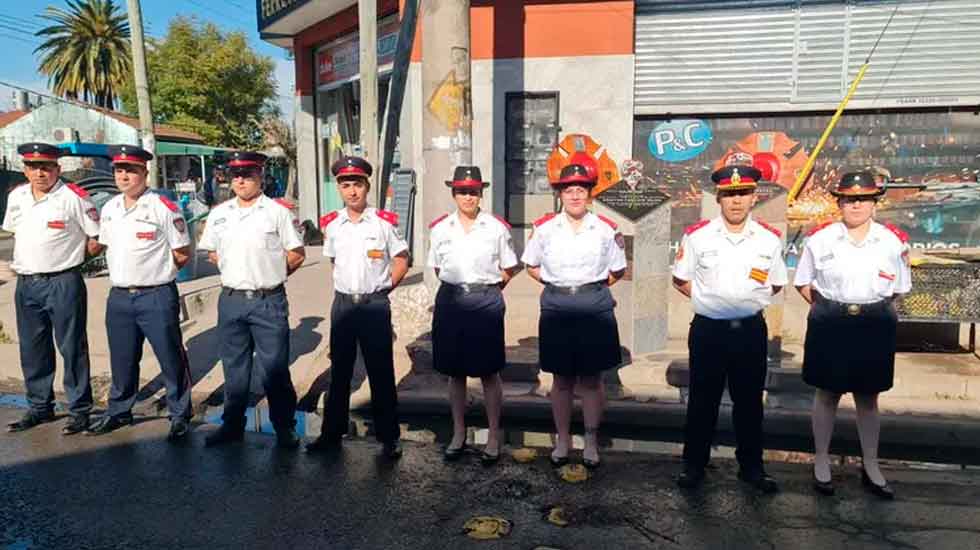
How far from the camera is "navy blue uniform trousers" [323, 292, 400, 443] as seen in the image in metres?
4.47

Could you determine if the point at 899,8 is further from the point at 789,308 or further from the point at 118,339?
the point at 118,339

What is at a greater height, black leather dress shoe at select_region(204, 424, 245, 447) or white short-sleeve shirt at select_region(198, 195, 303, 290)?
white short-sleeve shirt at select_region(198, 195, 303, 290)

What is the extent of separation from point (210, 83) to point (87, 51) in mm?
9927

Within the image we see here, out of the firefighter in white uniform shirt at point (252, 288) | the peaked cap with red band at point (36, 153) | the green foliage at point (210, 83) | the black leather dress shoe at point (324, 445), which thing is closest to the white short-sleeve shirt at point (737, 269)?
the black leather dress shoe at point (324, 445)

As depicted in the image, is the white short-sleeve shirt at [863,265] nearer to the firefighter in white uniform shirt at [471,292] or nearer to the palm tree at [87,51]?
the firefighter in white uniform shirt at [471,292]

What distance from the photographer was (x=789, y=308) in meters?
7.04

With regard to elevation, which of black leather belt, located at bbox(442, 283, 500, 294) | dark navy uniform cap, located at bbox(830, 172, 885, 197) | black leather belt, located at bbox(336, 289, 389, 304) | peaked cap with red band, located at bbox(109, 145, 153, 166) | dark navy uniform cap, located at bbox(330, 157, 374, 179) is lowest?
black leather belt, located at bbox(336, 289, 389, 304)

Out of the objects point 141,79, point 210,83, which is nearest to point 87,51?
point 210,83

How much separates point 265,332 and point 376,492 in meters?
1.37

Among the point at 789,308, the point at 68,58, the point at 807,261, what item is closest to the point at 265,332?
the point at 807,261

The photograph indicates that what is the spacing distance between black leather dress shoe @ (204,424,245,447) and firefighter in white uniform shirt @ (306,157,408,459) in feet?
2.04

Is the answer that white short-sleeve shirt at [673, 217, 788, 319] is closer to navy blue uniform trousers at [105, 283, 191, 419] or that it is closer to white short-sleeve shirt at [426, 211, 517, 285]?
white short-sleeve shirt at [426, 211, 517, 285]

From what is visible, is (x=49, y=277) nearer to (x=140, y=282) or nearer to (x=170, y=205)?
(x=140, y=282)

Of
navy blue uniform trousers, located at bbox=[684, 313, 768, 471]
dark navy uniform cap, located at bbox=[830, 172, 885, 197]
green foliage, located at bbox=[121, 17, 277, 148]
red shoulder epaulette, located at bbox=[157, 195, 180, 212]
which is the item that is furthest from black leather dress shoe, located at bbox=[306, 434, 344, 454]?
green foliage, located at bbox=[121, 17, 277, 148]
